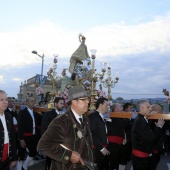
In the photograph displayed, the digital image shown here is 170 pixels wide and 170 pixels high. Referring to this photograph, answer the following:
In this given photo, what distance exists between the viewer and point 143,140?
5.46 meters

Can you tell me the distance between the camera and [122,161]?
844cm

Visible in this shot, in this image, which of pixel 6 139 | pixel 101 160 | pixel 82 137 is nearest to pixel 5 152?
pixel 6 139

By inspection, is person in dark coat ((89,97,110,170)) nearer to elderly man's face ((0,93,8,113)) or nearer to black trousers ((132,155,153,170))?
black trousers ((132,155,153,170))

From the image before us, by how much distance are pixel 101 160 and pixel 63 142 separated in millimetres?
2938

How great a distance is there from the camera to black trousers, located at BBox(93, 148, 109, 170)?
6016mm

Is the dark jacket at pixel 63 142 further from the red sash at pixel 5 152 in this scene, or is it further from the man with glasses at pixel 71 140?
the red sash at pixel 5 152

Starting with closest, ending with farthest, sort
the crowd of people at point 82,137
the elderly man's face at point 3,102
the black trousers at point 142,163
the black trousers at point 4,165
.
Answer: the crowd of people at point 82,137 < the black trousers at point 4,165 < the elderly man's face at point 3,102 < the black trousers at point 142,163

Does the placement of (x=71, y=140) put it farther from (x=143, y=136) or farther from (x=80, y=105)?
(x=143, y=136)

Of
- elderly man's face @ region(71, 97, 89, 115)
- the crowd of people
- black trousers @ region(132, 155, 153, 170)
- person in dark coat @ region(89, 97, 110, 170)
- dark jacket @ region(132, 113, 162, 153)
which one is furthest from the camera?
person in dark coat @ region(89, 97, 110, 170)

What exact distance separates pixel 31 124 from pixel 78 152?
185 inches

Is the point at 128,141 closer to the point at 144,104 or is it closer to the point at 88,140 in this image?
the point at 144,104

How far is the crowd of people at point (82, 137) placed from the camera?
11.4 ft

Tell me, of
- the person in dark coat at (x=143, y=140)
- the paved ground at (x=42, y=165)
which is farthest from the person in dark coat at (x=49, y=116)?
the person in dark coat at (x=143, y=140)

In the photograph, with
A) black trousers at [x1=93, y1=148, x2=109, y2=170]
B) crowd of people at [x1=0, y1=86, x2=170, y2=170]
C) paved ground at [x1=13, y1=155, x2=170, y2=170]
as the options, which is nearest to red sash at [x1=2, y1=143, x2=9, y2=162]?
crowd of people at [x1=0, y1=86, x2=170, y2=170]
